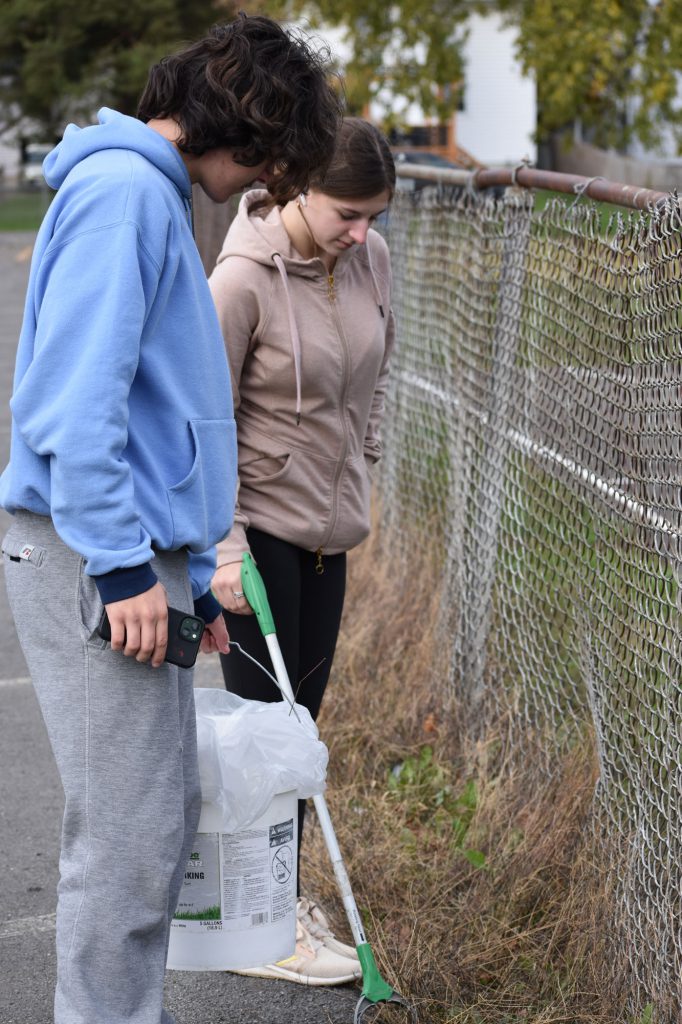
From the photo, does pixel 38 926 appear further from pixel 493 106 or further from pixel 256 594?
pixel 493 106

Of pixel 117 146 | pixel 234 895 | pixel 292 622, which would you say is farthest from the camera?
pixel 292 622

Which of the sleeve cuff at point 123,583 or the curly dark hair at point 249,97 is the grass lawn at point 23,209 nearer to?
the curly dark hair at point 249,97

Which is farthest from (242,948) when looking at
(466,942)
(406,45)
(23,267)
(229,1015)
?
(406,45)

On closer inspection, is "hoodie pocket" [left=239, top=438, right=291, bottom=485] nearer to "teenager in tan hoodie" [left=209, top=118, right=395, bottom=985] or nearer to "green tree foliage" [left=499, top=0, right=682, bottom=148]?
"teenager in tan hoodie" [left=209, top=118, right=395, bottom=985]

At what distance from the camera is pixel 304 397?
3.28 m

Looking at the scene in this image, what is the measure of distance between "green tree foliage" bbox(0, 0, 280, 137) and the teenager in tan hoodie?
3322 cm

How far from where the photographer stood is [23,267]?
79.4 feet

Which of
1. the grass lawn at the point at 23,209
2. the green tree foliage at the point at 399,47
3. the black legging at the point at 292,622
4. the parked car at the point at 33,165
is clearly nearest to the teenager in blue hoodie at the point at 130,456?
the black legging at the point at 292,622

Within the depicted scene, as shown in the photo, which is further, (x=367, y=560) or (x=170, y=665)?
(x=367, y=560)

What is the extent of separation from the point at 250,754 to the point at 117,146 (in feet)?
4.01

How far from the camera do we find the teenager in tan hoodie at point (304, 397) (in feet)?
10.4

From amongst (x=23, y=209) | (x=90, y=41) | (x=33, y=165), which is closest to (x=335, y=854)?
(x=90, y=41)

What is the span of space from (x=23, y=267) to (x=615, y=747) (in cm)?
2221

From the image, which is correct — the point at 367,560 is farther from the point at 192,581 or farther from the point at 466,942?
the point at 192,581
